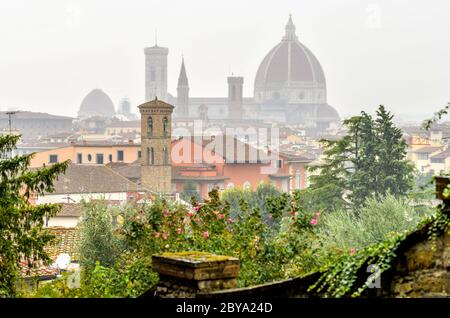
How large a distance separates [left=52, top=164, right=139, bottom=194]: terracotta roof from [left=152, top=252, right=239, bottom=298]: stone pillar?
46524mm

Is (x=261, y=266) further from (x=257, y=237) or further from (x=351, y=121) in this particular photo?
(x=351, y=121)

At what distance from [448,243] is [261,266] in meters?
3.23

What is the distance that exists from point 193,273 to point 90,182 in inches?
1951

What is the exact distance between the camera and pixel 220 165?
6675 cm

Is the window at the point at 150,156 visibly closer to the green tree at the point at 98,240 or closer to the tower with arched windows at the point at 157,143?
the tower with arched windows at the point at 157,143

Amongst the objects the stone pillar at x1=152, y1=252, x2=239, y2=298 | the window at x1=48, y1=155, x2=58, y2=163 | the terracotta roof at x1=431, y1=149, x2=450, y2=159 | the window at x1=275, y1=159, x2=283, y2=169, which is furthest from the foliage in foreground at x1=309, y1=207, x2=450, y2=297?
the terracotta roof at x1=431, y1=149, x2=450, y2=159

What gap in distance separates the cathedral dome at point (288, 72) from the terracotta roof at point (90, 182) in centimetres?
12791

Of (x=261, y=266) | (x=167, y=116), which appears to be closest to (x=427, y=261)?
(x=261, y=266)

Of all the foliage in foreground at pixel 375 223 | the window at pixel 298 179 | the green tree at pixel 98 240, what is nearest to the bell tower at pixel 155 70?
the window at pixel 298 179

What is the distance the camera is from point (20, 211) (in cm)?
1094

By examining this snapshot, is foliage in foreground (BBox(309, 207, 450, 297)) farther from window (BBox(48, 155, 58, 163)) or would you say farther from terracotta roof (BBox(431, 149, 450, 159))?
terracotta roof (BBox(431, 149, 450, 159))

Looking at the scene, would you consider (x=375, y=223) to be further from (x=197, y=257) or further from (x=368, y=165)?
(x=197, y=257)

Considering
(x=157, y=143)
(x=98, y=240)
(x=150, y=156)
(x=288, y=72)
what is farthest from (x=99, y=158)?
(x=288, y=72)

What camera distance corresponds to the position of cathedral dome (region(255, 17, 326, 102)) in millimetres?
182750
